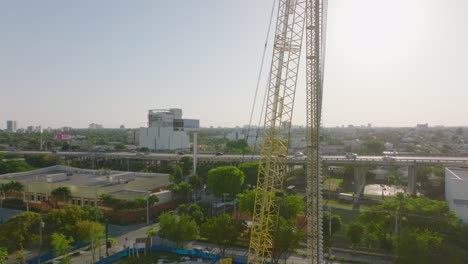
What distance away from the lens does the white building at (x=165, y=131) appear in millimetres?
136125

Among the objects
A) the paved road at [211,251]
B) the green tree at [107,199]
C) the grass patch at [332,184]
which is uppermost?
the green tree at [107,199]

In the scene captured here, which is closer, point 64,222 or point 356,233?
point 64,222

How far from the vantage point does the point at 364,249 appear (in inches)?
1436

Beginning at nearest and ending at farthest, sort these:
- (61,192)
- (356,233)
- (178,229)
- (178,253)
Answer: (178,229), (178,253), (356,233), (61,192)

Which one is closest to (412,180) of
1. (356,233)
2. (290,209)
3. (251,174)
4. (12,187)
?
(251,174)

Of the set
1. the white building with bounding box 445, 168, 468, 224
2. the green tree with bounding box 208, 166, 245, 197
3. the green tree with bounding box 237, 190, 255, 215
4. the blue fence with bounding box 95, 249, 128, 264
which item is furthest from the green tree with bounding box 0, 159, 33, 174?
the white building with bounding box 445, 168, 468, 224

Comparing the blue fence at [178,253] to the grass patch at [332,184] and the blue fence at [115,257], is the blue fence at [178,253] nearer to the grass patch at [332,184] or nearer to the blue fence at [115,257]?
the blue fence at [115,257]

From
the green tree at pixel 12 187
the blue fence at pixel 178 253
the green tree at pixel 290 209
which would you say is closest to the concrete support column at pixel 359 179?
the green tree at pixel 290 209

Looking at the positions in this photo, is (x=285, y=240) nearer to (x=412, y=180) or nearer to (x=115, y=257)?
(x=115, y=257)

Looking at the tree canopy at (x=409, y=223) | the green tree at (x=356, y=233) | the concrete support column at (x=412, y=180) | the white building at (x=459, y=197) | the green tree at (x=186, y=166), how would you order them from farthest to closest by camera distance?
1. the green tree at (x=186, y=166)
2. the concrete support column at (x=412, y=180)
3. the white building at (x=459, y=197)
4. the green tree at (x=356, y=233)
5. the tree canopy at (x=409, y=223)

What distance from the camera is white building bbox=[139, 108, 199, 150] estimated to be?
13612 cm

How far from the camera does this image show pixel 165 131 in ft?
447

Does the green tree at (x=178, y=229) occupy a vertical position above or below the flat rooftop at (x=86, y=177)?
below

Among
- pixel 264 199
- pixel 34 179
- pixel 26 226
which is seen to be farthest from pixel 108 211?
pixel 264 199
